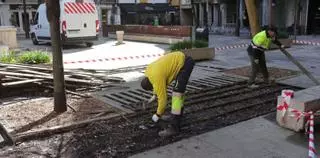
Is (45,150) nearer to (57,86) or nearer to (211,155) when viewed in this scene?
(57,86)

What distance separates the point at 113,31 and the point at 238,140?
78.3 ft

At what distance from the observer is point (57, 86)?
6.79m

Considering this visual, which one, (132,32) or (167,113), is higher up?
(132,32)

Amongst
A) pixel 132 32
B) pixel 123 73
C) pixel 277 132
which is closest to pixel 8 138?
pixel 277 132

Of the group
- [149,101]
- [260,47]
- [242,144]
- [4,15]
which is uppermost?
[4,15]

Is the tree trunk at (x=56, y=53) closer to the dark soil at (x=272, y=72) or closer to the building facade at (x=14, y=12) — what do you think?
the dark soil at (x=272, y=72)

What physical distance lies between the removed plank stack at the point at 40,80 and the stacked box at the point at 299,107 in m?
4.60

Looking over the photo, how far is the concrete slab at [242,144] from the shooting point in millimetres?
4961

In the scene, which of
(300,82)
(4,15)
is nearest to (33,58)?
(300,82)

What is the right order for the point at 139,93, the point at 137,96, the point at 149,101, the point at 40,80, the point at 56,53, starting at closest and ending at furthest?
1. the point at 149,101
2. the point at 56,53
3. the point at 137,96
4. the point at 40,80
5. the point at 139,93

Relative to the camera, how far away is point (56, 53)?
6.70 m

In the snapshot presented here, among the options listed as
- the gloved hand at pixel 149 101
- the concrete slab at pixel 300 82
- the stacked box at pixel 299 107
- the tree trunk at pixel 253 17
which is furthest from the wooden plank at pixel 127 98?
the tree trunk at pixel 253 17

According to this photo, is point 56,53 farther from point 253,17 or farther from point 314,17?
point 314,17

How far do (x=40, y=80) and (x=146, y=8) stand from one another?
3558cm
